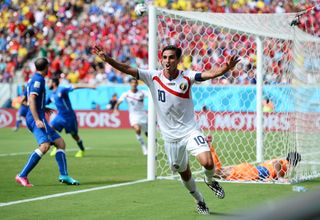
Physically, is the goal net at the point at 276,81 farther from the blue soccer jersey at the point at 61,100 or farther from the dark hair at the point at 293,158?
the blue soccer jersey at the point at 61,100

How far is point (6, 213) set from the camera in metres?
7.41

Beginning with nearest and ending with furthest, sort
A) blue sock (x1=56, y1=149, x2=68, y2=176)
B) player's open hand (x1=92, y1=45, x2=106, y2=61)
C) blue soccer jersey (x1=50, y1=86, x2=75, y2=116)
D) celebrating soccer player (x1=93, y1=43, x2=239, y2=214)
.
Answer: player's open hand (x1=92, y1=45, x2=106, y2=61), celebrating soccer player (x1=93, y1=43, x2=239, y2=214), blue sock (x1=56, y1=149, x2=68, y2=176), blue soccer jersey (x1=50, y1=86, x2=75, y2=116)

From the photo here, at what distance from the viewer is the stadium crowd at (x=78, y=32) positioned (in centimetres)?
3219

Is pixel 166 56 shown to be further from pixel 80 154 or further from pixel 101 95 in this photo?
pixel 101 95

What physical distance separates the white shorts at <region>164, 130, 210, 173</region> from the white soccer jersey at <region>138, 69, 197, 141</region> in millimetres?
68

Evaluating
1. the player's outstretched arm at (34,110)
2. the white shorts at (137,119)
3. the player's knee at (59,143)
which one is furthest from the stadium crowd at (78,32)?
the player's outstretched arm at (34,110)

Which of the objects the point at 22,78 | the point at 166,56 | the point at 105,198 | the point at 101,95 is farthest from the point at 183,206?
the point at 22,78

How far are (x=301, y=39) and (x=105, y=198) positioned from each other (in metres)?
5.44

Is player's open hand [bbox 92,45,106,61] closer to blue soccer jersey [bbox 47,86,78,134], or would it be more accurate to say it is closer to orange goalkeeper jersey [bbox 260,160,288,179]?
orange goalkeeper jersey [bbox 260,160,288,179]

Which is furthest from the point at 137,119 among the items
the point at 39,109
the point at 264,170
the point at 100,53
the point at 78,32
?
the point at 78,32

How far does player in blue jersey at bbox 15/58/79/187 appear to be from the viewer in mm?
10070

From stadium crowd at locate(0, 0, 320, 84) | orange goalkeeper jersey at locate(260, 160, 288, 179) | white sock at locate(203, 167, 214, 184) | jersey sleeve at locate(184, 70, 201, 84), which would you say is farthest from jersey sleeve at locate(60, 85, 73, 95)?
stadium crowd at locate(0, 0, 320, 84)

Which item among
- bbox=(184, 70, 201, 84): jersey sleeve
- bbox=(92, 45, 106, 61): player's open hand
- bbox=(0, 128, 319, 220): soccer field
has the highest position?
bbox=(92, 45, 106, 61): player's open hand

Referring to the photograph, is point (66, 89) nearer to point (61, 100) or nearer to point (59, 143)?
point (61, 100)
